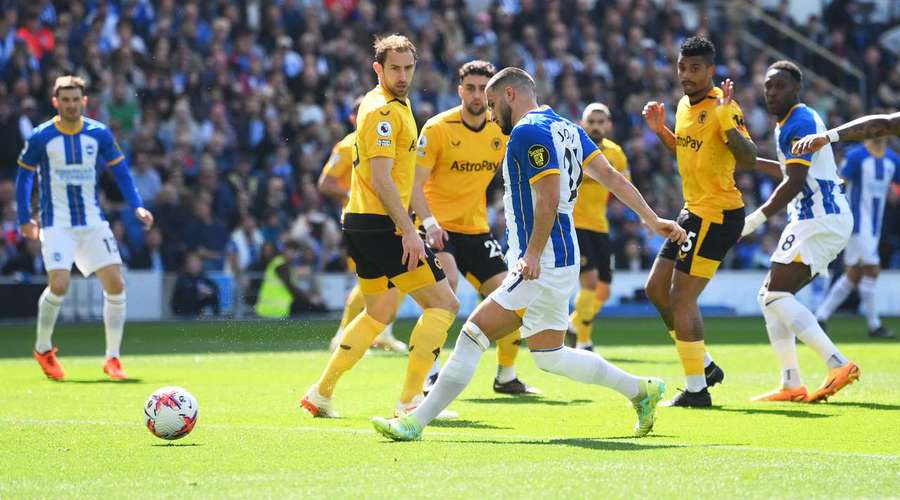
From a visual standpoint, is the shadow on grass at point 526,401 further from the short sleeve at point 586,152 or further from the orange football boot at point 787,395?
the short sleeve at point 586,152

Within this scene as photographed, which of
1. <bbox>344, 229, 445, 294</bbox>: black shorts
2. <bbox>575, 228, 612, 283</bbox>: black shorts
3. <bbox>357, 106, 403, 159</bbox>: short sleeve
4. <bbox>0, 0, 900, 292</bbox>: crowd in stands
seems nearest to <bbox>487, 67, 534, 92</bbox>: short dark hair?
<bbox>357, 106, 403, 159</bbox>: short sleeve

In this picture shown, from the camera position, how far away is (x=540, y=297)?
8.46 meters

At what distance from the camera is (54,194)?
13.5 m

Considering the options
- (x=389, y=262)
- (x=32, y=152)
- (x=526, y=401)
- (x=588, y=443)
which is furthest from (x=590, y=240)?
(x=588, y=443)

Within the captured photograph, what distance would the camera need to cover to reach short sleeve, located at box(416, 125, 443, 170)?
448 inches

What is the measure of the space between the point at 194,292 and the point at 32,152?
8.58m

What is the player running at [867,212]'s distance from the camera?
1909 centimetres

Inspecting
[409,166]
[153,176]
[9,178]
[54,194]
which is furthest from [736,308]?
[409,166]

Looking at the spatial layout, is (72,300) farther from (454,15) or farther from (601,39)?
(601,39)

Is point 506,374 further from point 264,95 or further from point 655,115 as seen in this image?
point 264,95

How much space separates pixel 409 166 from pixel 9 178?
1318cm

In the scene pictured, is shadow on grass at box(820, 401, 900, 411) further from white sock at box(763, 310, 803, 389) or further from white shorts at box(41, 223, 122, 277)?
white shorts at box(41, 223, 122, 277)

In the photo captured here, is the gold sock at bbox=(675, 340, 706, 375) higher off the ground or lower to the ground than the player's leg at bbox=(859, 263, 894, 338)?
higher

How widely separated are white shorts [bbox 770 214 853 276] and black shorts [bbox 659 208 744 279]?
2.21ft
